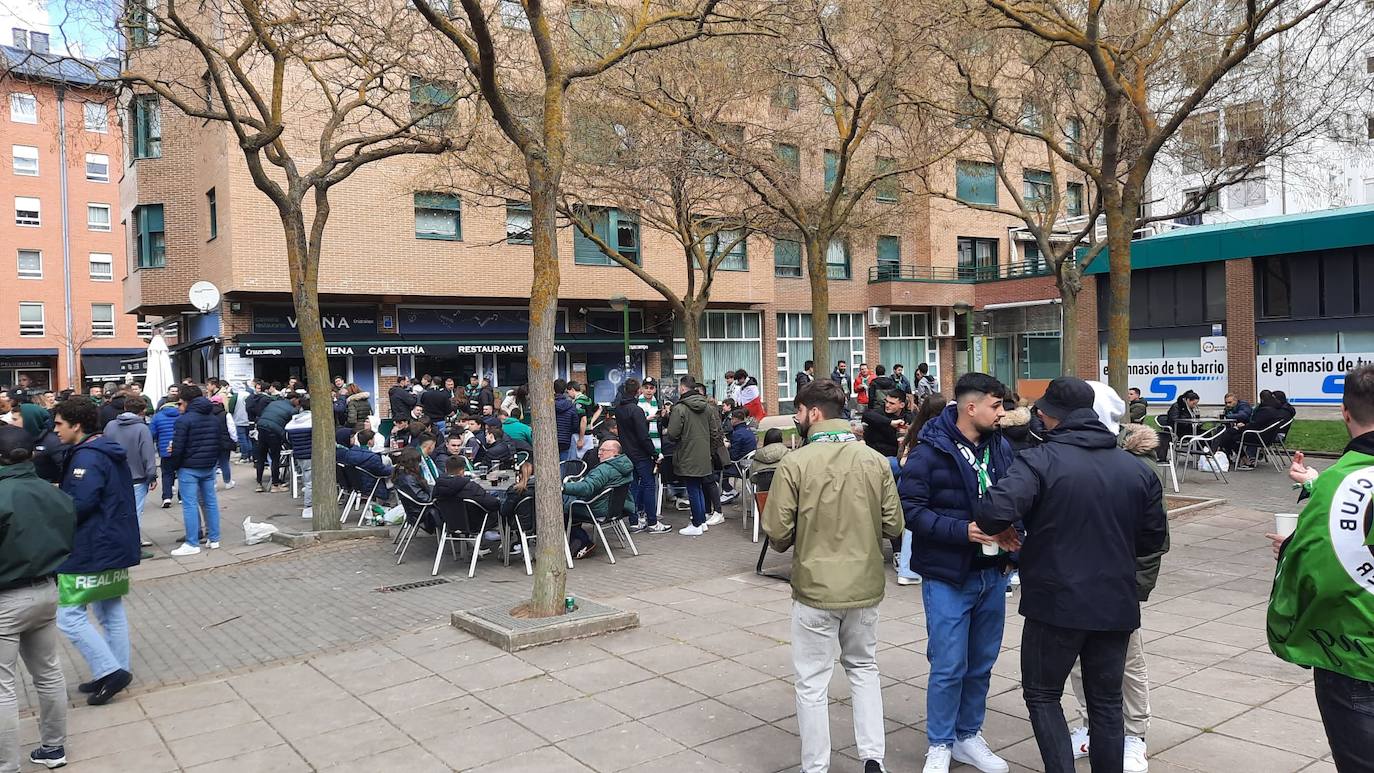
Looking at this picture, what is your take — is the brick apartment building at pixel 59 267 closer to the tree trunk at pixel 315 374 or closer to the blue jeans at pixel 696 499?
the tree trunk at pixel 315 374

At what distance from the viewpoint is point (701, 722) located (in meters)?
5.00

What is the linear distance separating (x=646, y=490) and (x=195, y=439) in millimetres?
5115

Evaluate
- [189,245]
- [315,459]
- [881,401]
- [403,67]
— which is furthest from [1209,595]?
[189,245]

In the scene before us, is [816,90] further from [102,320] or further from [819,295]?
[102,320]

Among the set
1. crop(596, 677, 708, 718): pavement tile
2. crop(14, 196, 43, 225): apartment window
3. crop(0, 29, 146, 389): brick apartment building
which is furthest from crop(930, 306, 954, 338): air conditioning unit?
crop(14, 196, 43, 225): apartment window

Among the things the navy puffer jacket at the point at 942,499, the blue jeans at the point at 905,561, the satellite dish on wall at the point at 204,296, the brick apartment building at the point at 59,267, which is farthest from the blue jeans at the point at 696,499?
the brick apartment building at the point at 59,267

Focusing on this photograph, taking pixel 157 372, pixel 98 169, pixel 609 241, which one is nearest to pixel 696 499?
pixel 157 372

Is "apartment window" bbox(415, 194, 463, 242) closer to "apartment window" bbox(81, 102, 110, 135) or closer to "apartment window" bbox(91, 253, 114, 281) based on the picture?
"apartment window" bbox(81, 102, 110, 135)

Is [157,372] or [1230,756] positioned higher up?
[157,372]

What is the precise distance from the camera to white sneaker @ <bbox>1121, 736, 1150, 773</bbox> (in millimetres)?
4203

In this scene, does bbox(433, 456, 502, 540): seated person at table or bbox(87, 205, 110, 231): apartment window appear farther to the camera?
bbox(87, 205, 110, 231): apartment window

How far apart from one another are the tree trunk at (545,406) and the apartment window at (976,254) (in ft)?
105

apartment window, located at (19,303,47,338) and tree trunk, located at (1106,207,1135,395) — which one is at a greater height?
apartment window, located at (19,303,47,338)

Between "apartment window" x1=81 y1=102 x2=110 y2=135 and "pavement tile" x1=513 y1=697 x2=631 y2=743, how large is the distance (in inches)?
371
